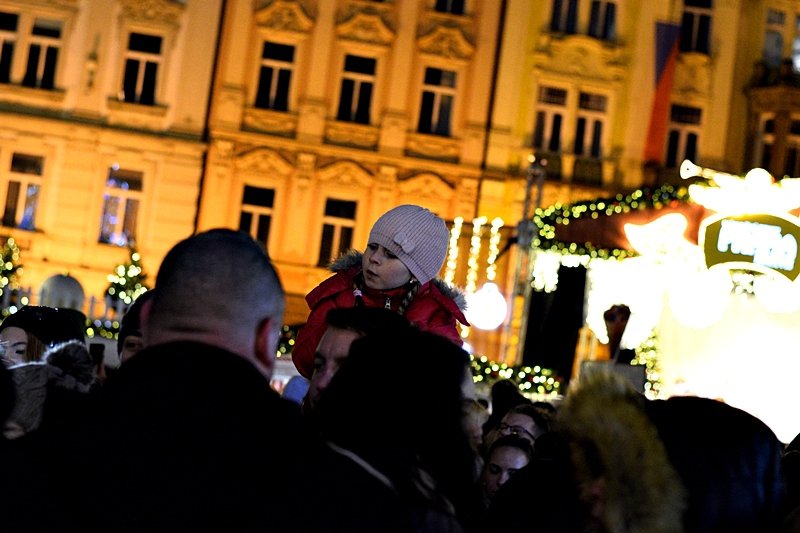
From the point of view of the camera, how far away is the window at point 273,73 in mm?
32594

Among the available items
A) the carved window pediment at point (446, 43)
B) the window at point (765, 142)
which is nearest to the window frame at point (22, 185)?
the carved window pediment at point (446, 43)

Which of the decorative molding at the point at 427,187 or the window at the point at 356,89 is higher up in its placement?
the window at the point at 356,89

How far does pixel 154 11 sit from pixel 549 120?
9125 mm

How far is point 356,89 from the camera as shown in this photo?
32906 mm

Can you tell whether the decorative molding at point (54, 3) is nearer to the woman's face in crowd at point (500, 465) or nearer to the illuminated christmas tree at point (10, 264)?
the illuminated christmas tree at point (10, 264)

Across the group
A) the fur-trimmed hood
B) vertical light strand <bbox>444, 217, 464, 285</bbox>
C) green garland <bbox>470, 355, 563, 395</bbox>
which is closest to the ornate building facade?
vertical light strand <bbox>444, 217, 464, 285</bbox>

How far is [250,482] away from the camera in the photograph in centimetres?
285

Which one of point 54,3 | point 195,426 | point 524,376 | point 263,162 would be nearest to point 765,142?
point 263,162

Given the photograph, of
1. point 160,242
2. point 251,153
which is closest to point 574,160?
point 251,153

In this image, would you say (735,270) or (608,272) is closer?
(735,270)

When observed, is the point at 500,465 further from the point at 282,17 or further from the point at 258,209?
the point at 282,17

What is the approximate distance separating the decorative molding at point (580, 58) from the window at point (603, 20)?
0.40 metres

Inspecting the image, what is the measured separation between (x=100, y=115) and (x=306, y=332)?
2757 centimetres

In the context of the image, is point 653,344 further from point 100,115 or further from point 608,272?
point 100,115
